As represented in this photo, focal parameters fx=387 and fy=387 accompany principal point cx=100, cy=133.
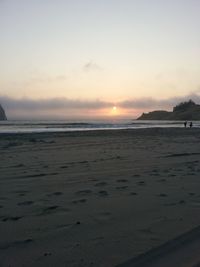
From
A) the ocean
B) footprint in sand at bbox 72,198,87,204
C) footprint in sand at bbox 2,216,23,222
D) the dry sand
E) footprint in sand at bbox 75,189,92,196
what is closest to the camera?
the dry sand

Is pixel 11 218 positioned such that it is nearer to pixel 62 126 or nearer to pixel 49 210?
pixel 49 210

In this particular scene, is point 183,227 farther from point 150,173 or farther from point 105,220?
point 150,173

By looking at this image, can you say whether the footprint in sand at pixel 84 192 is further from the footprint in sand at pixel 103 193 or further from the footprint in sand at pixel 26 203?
the footprint in sand at pixel 26 203

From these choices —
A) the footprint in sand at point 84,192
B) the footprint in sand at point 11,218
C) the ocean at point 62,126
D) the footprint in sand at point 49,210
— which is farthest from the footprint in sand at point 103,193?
the ocean at point 62,126

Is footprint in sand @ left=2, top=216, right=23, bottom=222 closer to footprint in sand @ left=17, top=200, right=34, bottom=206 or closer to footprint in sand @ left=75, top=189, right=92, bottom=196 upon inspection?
footprint in sand @ left=17, top=200, right=34, bottom=206

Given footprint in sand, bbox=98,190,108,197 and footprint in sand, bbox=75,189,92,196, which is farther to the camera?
footprint in sand, bbox=75,189,92,196

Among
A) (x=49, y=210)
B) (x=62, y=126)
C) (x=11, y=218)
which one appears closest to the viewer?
(x=11, y=218)

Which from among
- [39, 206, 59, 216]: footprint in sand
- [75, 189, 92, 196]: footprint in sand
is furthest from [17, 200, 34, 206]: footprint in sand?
[75, 189, 92, 196]: footprint in sand

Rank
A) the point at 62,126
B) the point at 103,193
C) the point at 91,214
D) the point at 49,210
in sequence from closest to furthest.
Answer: the point at 91,214 → the point at 49,210 → the point at 103,193 → the point at 62,126

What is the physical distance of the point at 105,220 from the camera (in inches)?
227

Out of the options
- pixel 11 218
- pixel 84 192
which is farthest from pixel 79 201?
pixel 11 218

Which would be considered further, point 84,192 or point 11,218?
A: point 84,192

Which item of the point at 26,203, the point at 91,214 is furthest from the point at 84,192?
the point at 91,214

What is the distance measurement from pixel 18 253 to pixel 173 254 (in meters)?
1.78
